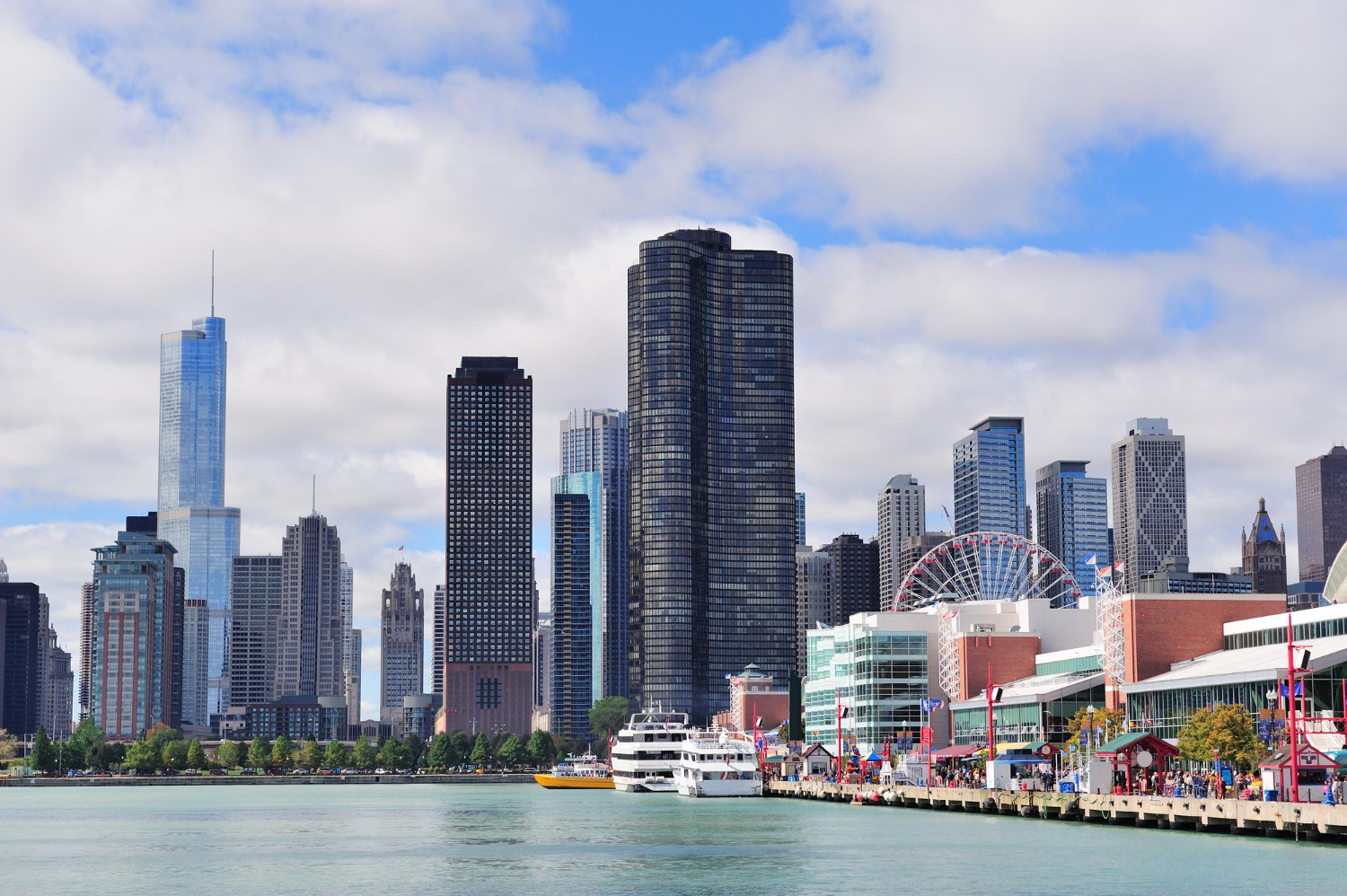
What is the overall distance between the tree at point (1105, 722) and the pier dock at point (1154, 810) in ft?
43.0

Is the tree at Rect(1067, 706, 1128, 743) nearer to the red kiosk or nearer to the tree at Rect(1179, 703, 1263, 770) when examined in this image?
the tree at Rect(1179, 703, 1263, 770)

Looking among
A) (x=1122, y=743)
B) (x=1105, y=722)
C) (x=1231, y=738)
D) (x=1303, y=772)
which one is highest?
(x=1105, y=722)

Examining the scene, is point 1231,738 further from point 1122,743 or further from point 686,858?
point 686,858

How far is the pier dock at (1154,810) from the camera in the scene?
339 feet

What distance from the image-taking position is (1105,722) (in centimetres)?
16600

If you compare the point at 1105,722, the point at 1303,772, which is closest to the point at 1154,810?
the point at 1303,772

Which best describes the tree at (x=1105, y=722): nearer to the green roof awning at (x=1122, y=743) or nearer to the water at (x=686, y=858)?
the water at (x=686, y=858)

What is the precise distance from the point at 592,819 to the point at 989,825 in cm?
4500

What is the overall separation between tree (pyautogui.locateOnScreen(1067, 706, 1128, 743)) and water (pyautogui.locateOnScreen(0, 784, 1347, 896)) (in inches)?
712

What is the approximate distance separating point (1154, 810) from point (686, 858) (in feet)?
103

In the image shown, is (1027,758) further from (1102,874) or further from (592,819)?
(1102,874)

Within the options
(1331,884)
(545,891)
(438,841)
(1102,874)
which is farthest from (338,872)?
(1331,884)

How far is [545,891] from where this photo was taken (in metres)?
95.8

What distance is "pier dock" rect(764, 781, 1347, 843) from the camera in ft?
339
